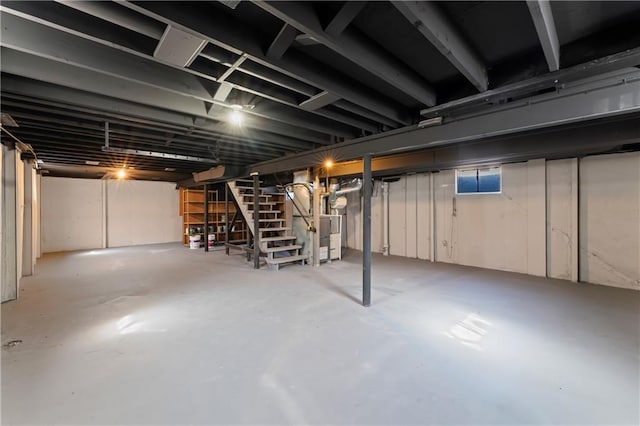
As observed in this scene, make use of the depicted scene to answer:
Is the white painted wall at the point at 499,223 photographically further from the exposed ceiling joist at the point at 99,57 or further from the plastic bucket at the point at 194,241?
the plastic bucket at the point at 194,241

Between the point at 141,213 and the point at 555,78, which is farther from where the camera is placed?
the point at 141,213

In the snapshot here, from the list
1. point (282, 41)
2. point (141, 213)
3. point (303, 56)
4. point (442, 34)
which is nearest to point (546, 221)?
point (442, 34)

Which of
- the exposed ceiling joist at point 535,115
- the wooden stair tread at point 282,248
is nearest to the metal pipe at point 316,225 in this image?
the wooden stair tread at point 282,248

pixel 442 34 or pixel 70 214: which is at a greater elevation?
pixel 442 34

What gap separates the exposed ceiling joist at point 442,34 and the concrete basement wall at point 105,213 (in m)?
9.43

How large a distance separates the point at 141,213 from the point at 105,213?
897 millimetres

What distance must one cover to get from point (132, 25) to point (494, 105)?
2587 mm

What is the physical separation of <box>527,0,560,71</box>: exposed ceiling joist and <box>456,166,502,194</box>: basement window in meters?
3.80

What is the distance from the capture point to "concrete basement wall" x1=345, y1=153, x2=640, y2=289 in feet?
12.5

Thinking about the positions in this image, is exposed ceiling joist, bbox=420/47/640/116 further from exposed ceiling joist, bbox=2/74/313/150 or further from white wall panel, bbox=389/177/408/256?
white wall panel, bbox=389/177/408/256

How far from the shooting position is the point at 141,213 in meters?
8.48

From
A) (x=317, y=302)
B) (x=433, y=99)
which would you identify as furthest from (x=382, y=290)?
(x=433, y=99)

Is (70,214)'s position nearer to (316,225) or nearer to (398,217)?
(316,225)

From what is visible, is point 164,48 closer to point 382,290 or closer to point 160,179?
point 382,290
